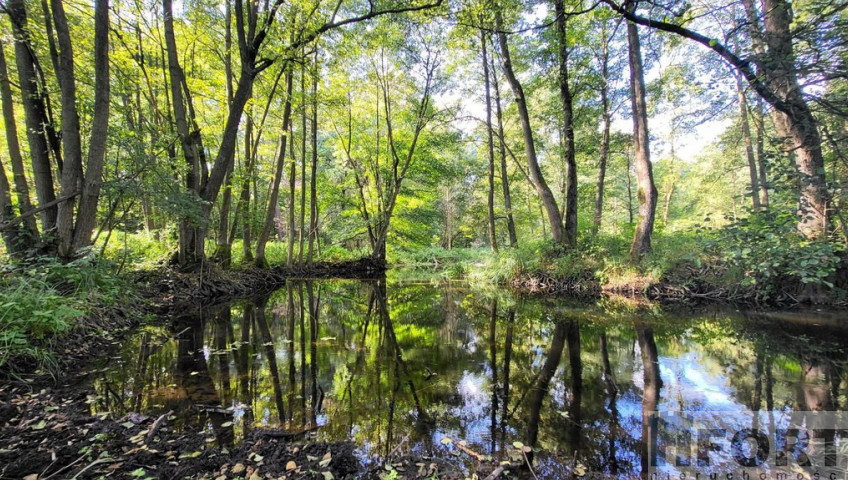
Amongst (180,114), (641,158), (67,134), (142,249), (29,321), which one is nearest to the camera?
(29,321)

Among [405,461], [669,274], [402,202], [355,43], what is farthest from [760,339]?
[402,202]

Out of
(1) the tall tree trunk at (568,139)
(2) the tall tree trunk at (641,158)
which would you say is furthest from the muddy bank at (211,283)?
(2) the tall tree trunk at (641,158)

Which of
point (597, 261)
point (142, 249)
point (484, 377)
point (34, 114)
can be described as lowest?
point (484, 377)

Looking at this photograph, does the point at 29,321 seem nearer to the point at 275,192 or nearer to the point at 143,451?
the point at 143,451

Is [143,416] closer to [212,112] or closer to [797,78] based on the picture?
[797,78]

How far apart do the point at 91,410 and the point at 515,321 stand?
6.09 m

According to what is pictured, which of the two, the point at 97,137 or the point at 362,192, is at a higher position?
the point at 362,192

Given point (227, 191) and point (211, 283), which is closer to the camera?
point (211, 283)

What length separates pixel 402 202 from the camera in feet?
65.0

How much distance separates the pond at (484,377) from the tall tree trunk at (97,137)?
2023 millimetres

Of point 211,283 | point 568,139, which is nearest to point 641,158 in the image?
point 568,139

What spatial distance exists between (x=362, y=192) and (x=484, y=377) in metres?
15.2

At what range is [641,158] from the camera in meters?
8.95

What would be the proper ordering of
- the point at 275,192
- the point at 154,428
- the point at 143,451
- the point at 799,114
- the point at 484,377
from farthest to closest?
the point at 275,192
the point at 484,377
the point at 799,114
the point at 154,428
the point at 143,451
